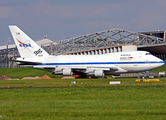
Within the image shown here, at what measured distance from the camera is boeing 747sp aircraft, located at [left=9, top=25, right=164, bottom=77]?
5016cm

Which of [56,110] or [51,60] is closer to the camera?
[56,110]

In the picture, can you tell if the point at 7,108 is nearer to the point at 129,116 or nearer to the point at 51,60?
the point at 129,116

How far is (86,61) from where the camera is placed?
52875 mm

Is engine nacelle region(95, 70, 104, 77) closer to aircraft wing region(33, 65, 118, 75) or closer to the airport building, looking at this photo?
aircraft wing region(33, 65, 118, 75)

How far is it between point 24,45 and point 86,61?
14.0 metres

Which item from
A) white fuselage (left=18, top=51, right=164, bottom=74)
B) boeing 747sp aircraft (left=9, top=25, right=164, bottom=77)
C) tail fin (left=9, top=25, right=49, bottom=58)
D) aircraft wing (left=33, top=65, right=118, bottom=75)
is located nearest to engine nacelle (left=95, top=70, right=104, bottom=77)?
boeing 747sp aircraft (left=9, top=25, right=164, bottom=77)

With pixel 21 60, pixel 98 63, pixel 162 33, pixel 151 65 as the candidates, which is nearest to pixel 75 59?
pixel 98 63

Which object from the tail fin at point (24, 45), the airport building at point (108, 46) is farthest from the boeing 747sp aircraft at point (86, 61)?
the airport building at point (108, 46)

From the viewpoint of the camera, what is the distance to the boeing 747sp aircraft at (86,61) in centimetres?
5016

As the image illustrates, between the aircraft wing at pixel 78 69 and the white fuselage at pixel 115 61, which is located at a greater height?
the white fuselage at pixel 115 61

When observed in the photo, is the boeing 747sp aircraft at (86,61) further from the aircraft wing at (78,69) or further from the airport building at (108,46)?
the airport building at (108,46)

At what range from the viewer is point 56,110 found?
591 inches

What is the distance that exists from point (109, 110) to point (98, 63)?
3737 centimetres

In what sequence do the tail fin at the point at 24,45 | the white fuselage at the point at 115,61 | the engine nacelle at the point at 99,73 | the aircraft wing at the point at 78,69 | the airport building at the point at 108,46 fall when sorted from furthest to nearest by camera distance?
1. the airport building at the point at 108,46
2. the tail fin at the point at 24,45
3. the aircraft wing at the point at 78,69
4. the white fuselage at the point at 115,61
5. the engine nacelle at the point at 99,73
